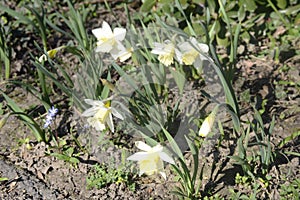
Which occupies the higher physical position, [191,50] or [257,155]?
[191,50]

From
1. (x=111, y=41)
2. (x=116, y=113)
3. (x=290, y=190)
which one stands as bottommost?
(x=290, y=190)

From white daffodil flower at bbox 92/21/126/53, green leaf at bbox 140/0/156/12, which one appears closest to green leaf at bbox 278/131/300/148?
white daffodil flower at bbox 92/21/126/53

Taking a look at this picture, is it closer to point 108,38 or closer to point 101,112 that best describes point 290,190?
point 101,112

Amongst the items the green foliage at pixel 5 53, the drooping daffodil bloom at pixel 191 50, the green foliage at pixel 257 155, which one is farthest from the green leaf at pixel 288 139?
the green foliage at pixel 5 53

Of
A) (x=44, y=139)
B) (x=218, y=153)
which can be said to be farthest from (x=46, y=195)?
(x=218, y=153)

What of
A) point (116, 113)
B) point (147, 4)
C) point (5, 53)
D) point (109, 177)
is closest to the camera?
point (116, 113)

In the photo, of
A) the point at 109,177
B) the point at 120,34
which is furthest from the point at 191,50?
the point at 109,177

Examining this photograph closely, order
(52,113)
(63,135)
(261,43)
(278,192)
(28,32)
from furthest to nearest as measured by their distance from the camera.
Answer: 1. (28,32)
2. (261,43)
3. (63,135)
4. (52,113)
5. (278,192)

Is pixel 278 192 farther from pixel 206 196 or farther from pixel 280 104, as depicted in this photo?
pixel 280 104
